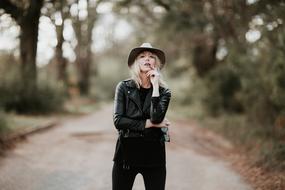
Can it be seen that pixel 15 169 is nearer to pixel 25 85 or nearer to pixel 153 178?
pixel 153 178

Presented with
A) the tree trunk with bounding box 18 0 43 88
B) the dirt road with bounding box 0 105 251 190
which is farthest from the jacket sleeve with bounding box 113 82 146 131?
the tree trunk with bounding box 18 0 43 88

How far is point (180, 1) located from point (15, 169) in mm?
11268

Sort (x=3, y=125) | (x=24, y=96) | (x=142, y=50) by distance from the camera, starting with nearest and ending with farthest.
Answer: (x=142, y=50), (x=3, y=125), (x=24, y=96)

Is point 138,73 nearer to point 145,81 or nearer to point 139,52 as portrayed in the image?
point 145,81

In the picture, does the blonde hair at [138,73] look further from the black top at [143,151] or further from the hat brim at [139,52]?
the black top at [143,151]

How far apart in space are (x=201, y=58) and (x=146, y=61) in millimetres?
22697

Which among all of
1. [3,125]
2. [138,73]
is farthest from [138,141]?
[3,125]

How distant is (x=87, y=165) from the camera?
9711 mm

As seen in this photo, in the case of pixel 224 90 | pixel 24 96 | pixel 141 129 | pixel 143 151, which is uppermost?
pixel 224 90

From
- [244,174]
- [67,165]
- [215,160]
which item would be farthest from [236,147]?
[67,165]

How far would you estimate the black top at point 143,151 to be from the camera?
4.42 metres

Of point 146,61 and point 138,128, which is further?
point 146,61

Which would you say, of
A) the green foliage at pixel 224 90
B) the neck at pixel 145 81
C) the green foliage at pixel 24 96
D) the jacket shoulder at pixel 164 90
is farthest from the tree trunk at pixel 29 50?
the jacket shoulder at pixel 164 90

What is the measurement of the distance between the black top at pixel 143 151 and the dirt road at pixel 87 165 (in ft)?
10.6
